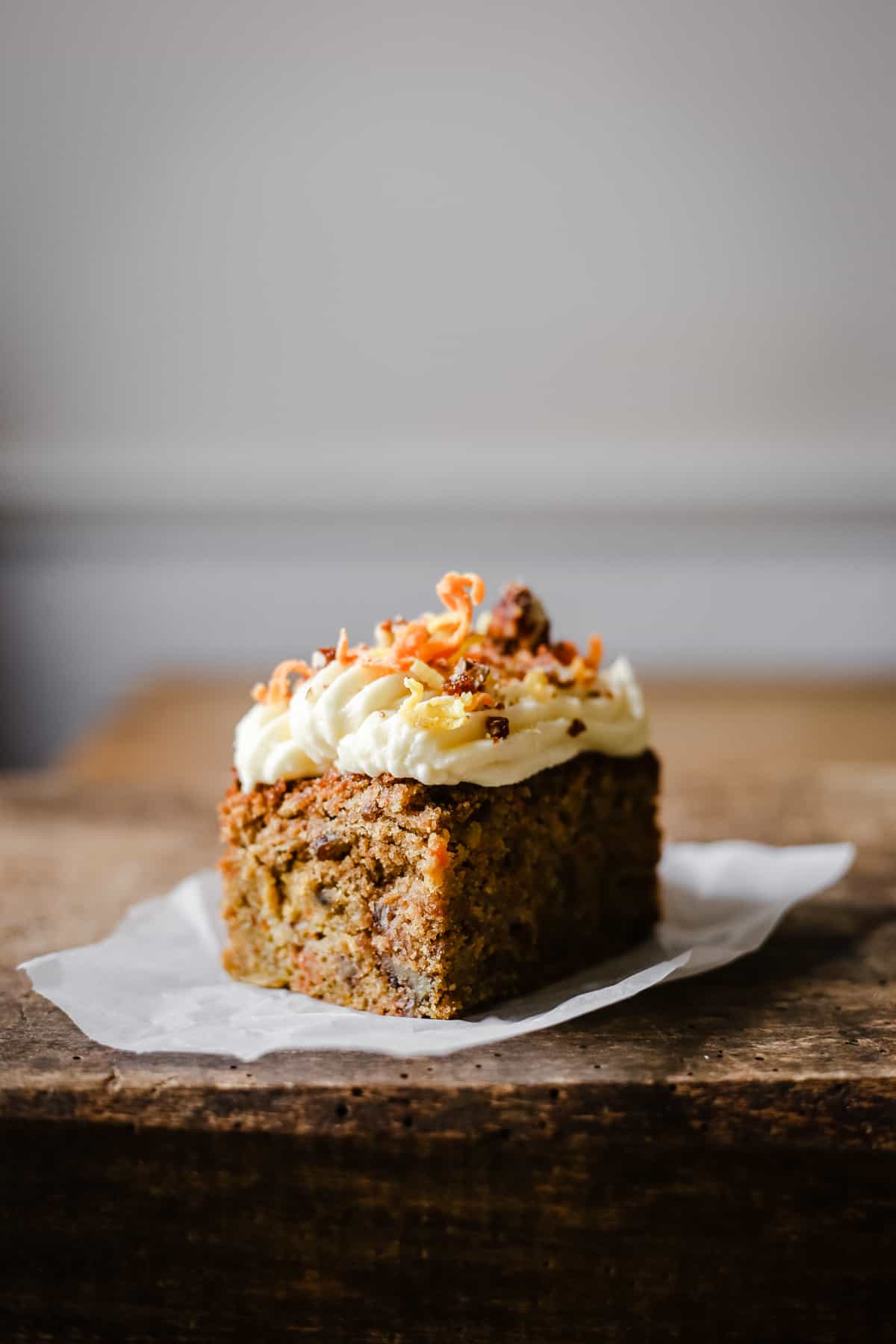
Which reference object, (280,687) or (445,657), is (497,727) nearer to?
(445,657)

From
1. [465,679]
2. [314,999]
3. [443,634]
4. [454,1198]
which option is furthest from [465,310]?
[454,1198]

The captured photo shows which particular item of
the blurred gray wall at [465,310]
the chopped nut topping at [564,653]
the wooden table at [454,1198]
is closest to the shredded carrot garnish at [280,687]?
the chopped nut topping at [564,653]

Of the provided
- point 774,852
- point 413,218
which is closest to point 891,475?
point 413,218

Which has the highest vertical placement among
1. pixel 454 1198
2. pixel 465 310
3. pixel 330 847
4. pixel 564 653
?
pixel 465 310

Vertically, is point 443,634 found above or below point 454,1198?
above

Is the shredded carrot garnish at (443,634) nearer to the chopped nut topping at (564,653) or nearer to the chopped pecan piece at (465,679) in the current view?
the chopped pecan piece at (465,679)

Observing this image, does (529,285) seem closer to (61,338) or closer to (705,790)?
(61,338)
